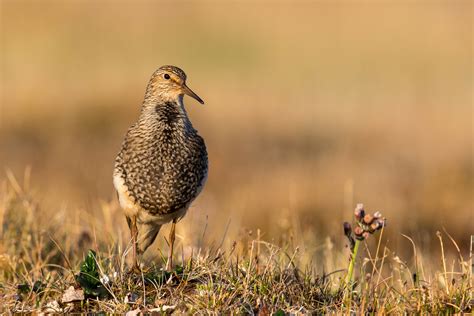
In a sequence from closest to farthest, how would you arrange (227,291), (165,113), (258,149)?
→ (227,291)
(165,113)
(258,149)

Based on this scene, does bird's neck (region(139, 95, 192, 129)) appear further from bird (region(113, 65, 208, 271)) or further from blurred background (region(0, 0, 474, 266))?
blurred background (region(0, 0, 474, 266))

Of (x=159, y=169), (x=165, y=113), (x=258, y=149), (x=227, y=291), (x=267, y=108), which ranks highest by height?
(x=165, y=113)

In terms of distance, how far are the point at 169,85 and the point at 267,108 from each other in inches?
485

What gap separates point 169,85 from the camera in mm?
5922

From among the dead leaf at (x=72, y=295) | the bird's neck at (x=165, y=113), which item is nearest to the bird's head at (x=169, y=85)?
the bird's neck at (x=165, y=113)

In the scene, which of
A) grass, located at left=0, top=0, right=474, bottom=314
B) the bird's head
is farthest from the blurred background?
the bird's head

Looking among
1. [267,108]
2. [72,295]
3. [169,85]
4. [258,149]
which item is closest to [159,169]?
[169,85]

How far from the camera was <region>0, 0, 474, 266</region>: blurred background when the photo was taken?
11516 millimetres

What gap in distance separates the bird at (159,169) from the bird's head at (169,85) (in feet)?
0.48

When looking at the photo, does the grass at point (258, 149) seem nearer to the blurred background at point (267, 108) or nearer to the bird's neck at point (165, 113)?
the blurred background at point (267, 108)

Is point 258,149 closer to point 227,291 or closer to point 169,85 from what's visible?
point 169,85

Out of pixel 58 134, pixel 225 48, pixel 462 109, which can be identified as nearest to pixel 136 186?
pixel 58 134

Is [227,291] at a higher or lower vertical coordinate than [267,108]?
higher

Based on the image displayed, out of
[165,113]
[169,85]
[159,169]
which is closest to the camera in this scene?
[159,169]
